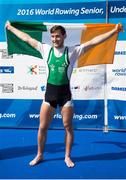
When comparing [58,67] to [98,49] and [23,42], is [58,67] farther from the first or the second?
[98,49]

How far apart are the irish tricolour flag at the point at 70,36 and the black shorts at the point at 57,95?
0.68 metres

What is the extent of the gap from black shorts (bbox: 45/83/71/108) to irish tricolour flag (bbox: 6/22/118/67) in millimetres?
678

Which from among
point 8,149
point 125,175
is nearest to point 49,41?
point 8,149

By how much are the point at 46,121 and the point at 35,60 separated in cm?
197

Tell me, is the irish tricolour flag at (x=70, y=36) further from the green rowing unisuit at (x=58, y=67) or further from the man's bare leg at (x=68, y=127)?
the man's bare leg at (x=68, y=127)

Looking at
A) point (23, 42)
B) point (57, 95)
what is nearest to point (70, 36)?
point (23, 42)

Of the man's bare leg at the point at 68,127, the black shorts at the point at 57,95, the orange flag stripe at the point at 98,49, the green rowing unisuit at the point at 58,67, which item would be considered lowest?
the man's bare leg at the point at 68,127

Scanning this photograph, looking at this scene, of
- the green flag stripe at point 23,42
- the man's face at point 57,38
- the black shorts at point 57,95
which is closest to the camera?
the man's face at point 57,38

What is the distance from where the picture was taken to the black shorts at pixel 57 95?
4.91 metres

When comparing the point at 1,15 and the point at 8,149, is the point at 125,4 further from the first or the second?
the point at 8,149

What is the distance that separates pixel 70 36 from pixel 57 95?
1.21 meters

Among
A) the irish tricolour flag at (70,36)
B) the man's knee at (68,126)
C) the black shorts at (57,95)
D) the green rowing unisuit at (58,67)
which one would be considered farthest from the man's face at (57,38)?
the man's knee at (68,126)

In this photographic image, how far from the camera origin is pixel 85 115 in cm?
682

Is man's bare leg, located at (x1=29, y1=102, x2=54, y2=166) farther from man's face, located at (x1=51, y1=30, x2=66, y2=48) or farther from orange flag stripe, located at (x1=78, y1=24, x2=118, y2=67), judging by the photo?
orange flag stripe, located at (x1=78, y1=24, x2=118, y2=67)
